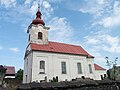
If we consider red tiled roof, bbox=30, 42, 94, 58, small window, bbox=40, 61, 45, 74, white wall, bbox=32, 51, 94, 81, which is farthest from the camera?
red tiled roof, bbox=30, 42, 94, 58

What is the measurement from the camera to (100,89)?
6.20m

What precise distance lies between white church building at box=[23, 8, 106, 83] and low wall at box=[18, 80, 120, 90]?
61.8 ft

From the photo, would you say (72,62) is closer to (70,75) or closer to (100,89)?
(70,75)

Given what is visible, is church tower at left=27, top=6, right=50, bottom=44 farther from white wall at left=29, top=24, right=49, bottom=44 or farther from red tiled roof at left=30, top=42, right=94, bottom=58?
red tiled roof at left=30, top=42, right=94, bottom=58

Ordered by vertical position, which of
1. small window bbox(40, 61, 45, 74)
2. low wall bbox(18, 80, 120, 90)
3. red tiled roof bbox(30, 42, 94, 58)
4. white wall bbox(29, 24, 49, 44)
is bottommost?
low wall bbox(18, 80, 120, 90)

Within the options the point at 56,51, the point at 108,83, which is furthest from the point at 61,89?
the point at 56,51

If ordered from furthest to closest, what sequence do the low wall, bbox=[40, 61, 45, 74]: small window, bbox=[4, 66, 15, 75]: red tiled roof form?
bbox=[4, 66, 15, 75]: red tiled roof < bbox=[40, 61, 45, 74]: small window < the low wall

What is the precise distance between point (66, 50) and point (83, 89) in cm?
2442

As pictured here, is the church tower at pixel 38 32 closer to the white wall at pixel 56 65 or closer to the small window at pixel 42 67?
the white wall at pixel 56 65

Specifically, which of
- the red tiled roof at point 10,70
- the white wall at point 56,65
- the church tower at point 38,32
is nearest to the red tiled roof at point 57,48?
the white wall at point 56,65

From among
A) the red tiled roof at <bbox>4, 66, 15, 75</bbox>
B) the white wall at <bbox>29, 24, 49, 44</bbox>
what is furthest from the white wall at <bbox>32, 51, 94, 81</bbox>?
the red tiled roof at <bbox>4, 66, 15, 75</bbox>

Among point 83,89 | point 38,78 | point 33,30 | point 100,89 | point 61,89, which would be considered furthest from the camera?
point 33,30

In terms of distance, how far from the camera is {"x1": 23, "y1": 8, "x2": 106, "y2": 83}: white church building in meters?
25.5

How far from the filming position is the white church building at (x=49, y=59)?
2547 centimetres
